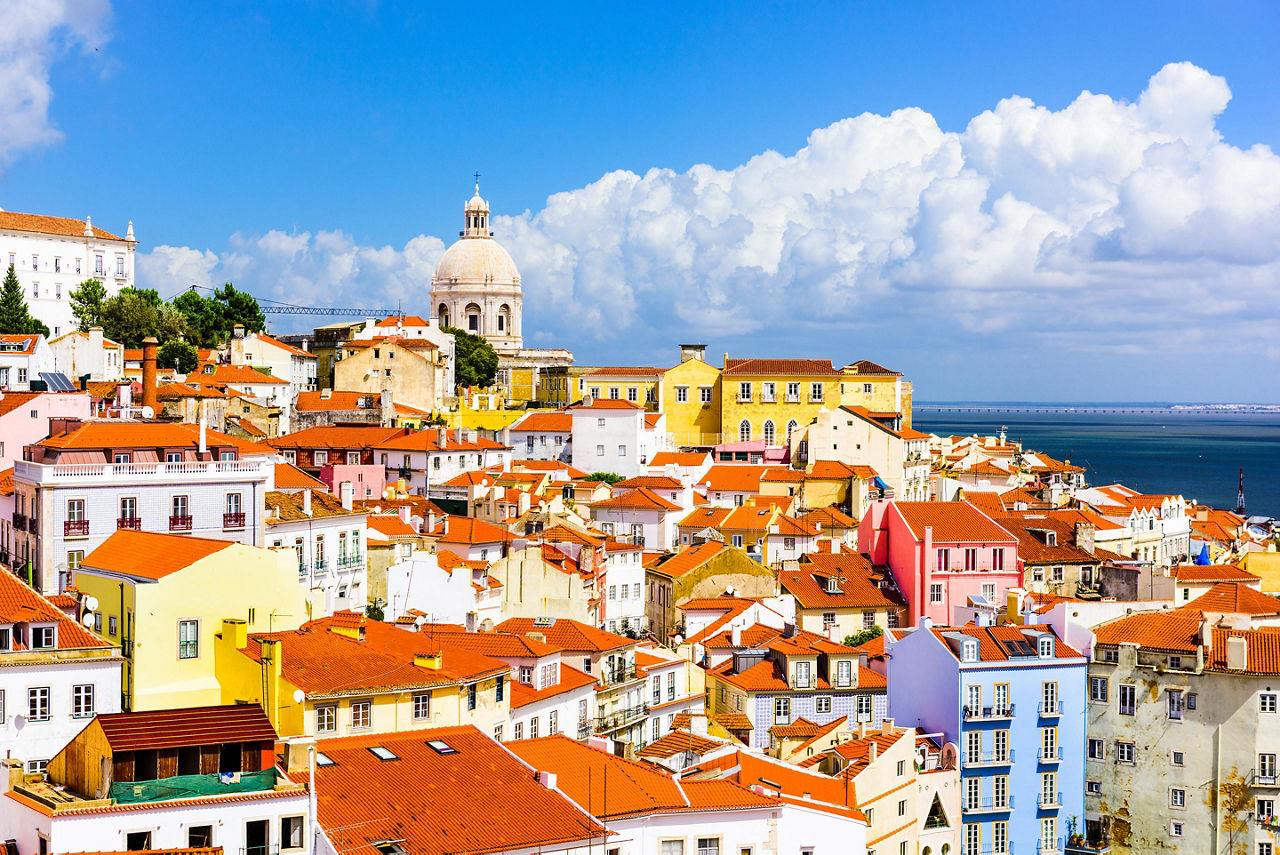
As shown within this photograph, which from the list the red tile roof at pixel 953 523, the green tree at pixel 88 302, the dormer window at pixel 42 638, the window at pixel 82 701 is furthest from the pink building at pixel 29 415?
the green tree at pixel 88 302

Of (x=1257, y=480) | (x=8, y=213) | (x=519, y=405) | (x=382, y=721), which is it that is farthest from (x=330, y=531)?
(x=1257, y=480)

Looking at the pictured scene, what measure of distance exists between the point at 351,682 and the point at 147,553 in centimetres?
573

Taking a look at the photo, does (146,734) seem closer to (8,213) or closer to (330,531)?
(330,531)

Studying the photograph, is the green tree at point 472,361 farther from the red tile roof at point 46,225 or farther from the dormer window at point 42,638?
the dormer window at point 42,638

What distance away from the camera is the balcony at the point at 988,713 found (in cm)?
3666

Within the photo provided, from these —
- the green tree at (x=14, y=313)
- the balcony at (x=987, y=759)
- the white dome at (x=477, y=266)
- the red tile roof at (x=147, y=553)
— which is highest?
the white dome at (x=477, y=266)

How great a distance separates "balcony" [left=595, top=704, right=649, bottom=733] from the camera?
35438mm

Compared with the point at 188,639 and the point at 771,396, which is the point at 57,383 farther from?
the point at 771,396

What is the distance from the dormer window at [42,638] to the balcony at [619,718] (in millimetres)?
13872

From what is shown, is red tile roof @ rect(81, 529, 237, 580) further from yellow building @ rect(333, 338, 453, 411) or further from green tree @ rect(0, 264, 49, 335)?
green tree @ rect(0, 264, 49, 335)

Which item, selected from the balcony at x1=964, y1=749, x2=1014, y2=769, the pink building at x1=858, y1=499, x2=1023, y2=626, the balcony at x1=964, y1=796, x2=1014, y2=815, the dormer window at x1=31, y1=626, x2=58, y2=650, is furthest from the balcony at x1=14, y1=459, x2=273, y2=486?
the pink building at x1=858, y1=499, x2=1023, y2=626

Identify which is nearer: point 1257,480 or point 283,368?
point 283,368

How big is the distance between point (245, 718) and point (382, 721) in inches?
203

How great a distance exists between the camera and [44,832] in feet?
62.1
